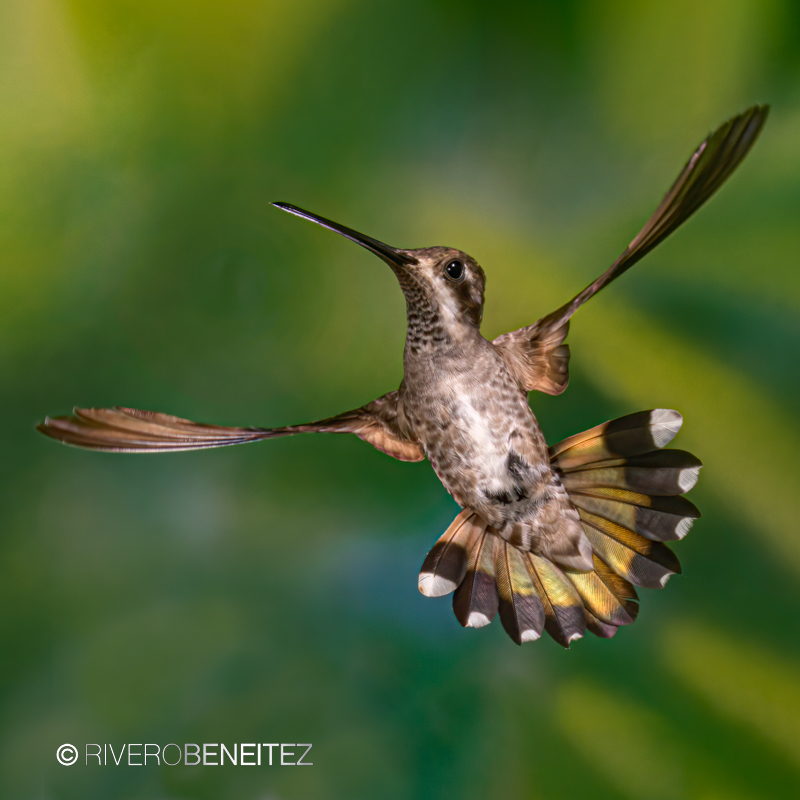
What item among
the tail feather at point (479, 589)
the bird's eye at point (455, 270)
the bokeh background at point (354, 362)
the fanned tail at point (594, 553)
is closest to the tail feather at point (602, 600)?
the fanned tail at point (594, 553)

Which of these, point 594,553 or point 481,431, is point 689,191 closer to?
point 481,431

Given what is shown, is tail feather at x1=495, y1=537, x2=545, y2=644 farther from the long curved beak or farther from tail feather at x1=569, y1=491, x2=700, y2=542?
the long curved beak

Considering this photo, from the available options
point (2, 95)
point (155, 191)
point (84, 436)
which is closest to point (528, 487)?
point (84, 436)

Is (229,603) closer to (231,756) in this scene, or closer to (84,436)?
(231,756)

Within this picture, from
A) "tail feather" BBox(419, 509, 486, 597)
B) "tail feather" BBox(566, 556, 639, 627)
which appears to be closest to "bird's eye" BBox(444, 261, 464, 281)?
"tail feather" BBox(419, 509, 486, 597)

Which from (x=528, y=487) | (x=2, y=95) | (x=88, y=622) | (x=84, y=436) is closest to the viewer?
(x=84, y=436)

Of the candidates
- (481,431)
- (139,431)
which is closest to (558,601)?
(481,431)
